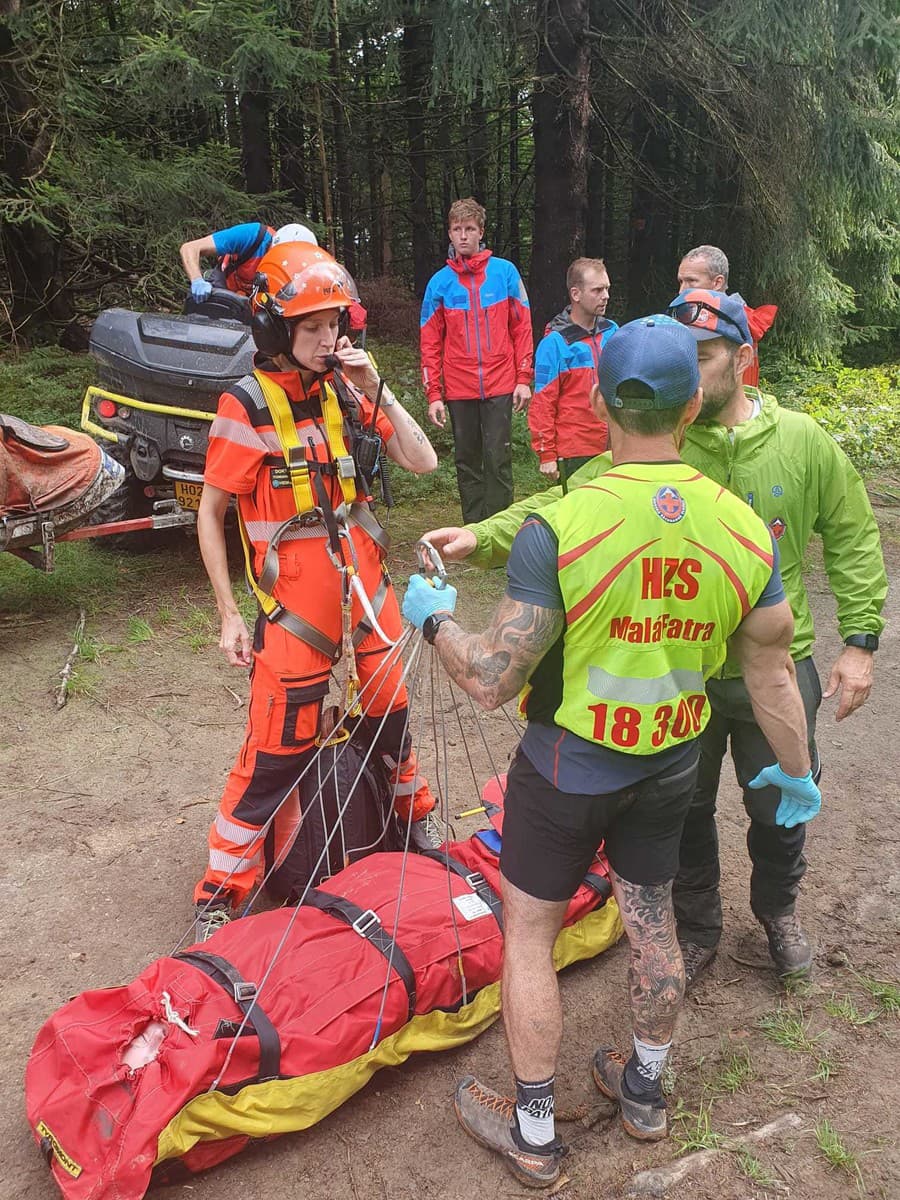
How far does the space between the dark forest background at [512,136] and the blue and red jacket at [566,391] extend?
12.6ft

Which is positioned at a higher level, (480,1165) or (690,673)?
(690,673)

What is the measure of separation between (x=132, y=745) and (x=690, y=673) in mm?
3513

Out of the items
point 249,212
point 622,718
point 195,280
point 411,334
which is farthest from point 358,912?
point 411,334

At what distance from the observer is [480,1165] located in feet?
8.33

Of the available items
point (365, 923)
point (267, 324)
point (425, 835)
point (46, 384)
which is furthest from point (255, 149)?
point (365, 923)

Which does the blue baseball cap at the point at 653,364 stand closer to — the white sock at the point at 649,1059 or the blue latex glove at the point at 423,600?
the blue latex glove at the point at 423,600

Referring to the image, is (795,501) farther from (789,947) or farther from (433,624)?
(789,947)

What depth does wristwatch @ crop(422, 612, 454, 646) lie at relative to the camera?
2.36 m

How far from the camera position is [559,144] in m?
10.4

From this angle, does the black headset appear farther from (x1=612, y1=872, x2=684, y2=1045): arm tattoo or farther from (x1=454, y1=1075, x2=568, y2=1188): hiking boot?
(x1=454, y1=1075, x2=568, y2=1188): hiking boot

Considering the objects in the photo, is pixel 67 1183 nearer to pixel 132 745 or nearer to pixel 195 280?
pixel 132 745

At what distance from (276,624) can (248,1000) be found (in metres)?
1.24

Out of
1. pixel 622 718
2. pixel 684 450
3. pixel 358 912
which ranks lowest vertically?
pixel 358 912

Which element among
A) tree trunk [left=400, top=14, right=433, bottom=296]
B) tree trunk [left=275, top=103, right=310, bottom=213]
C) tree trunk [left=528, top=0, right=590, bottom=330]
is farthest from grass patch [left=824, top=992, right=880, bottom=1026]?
tree trunk [left=400, top=14, right=433, bottom=296]
